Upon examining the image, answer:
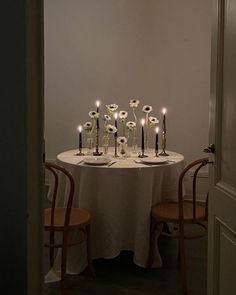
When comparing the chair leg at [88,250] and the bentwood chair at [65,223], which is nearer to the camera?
the bentwood chair at [65,223]

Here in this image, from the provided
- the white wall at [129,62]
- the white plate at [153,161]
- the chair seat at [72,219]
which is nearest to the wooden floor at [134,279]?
the chair seat at [72,219]

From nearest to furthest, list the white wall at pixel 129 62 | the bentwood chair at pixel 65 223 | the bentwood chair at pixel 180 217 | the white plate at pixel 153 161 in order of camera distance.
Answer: the bentwood chair at pixel 65 223 → the bentwood chair at pixel 180 217 → the white plate at pixel 153 161 → the white wall at pixel 129 62

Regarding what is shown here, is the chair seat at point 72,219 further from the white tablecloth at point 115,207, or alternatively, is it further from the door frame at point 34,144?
the door frame at point 34,144

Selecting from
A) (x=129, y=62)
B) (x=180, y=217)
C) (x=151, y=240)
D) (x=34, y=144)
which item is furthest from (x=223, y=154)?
(x=129, y=62)

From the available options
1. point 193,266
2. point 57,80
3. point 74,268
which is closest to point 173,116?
point 57,80

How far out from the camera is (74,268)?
9.45ft

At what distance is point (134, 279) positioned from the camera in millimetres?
2795

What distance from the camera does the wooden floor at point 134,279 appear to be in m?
2.62

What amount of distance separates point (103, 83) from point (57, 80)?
0.66 metres

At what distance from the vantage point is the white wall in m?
4.81

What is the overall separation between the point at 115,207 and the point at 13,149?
1571 mm

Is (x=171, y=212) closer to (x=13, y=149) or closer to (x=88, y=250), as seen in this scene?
(x=88, y=250)

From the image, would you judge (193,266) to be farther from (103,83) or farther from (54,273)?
(103,83)

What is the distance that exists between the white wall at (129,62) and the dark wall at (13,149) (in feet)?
12.3
